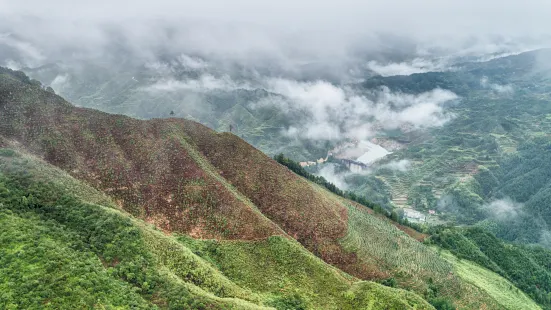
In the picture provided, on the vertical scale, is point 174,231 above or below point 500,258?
below

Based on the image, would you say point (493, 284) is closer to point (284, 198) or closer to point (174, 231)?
point (284, 198)

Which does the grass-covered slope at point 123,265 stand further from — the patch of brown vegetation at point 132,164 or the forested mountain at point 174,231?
the patch of brown vegetation at point 132,164

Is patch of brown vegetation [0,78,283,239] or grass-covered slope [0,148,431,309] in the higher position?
patch of brown vegetation [0,78,283,239]

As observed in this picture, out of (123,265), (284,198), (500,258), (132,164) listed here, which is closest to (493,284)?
(500,258)

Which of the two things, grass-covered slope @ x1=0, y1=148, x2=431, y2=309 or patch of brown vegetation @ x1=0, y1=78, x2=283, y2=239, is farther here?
patch of brown vegetation @ x1=0, y1=78, x2=283, y2=239

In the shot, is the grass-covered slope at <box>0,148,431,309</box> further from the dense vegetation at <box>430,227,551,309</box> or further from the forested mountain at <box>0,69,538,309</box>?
the dense vegetation at <box>430,227,551,309</box>

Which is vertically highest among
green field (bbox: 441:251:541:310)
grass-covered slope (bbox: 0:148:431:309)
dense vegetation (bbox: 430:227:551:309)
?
dense vegetation (bbox: 430:227:551:309)

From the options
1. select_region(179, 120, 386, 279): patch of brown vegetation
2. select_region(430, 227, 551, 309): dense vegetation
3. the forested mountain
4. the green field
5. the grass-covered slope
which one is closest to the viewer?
the grass-covered slope

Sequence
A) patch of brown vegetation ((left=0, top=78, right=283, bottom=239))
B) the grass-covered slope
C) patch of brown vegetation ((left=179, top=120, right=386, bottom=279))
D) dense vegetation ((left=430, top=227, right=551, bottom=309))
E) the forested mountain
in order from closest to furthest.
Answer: the grass-covered slope < the forested mountain < patch of brown vegetation ((left=0, top=78, right=283, bottom=239)) < patch of brown vegetation ((left=179, top=120, right=386, bottom=279)) < dense vegetation ((left=430, top=227, right=551, bottom=309))

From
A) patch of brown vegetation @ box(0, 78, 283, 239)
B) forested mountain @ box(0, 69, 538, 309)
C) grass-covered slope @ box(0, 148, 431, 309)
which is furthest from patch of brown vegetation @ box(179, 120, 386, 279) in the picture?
grass-covered slope @ box(0, 148, 431, 309)
